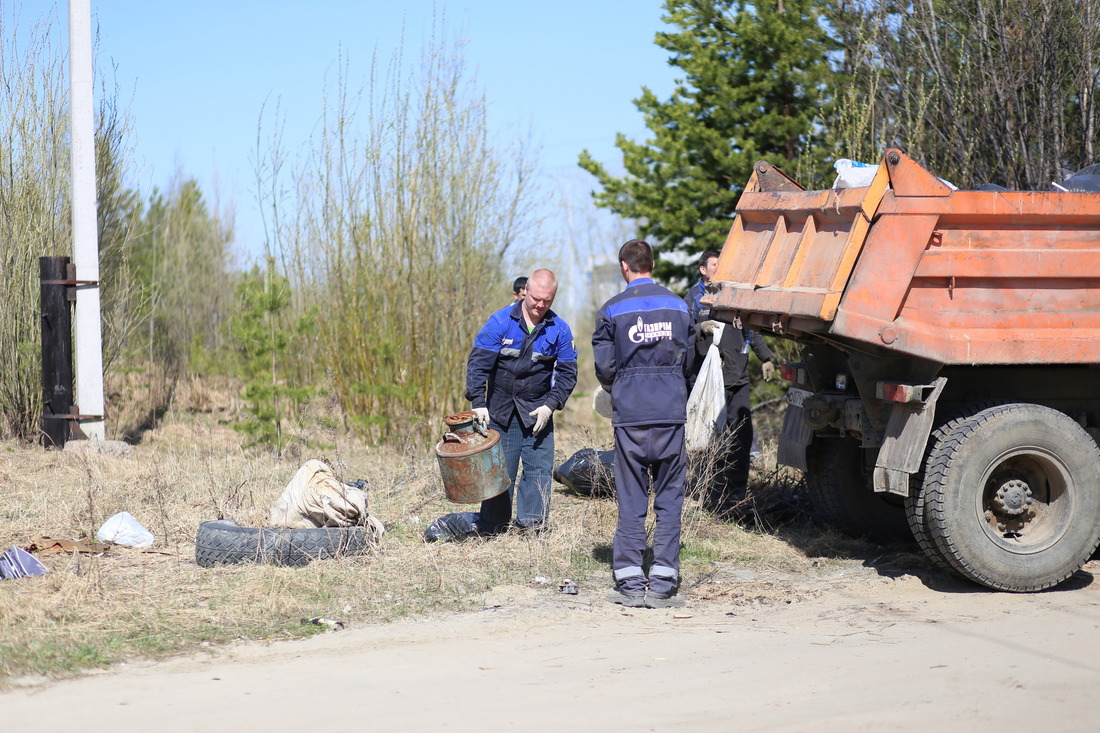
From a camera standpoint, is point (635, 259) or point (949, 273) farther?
point (635, 259)

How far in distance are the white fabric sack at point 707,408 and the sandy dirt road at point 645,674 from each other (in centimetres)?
173

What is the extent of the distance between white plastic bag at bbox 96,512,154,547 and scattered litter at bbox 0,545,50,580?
2.56 ft

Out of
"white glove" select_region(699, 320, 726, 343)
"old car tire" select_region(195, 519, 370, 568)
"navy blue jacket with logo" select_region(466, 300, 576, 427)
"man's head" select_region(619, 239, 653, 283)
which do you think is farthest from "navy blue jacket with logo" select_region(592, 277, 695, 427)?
"old car tire" select_region(195, 519, 370, 568)

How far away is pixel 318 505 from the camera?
6.58 meters

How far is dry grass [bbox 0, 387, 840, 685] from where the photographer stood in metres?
5.08

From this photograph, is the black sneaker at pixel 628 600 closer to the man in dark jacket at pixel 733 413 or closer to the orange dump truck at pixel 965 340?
the orange dump truck at pixel 965 340

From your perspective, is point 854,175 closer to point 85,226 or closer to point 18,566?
point 18,566

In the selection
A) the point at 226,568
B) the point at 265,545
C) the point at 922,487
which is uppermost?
the point at 922,487

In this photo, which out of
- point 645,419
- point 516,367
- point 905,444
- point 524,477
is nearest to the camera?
point 645,419

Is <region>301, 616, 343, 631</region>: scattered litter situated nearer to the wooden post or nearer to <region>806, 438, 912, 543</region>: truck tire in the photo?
<region>806, 438, 912, 543</region>: truck tire

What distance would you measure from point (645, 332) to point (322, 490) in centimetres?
234

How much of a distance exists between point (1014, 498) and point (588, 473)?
10.9 feet

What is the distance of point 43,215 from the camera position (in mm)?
11438

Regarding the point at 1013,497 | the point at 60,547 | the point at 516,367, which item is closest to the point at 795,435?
the point at 1013,497
